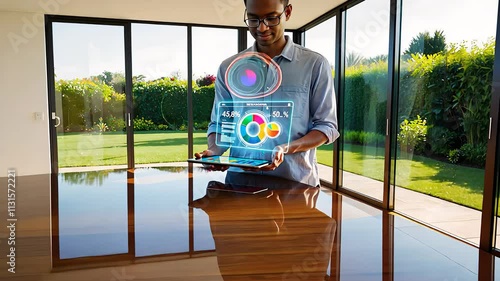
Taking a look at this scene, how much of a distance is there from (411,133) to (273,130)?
9.50 feet

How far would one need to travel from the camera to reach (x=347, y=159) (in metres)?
5.27

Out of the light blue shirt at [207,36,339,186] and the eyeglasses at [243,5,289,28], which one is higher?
the eyeglasses at [243,5,289,28]

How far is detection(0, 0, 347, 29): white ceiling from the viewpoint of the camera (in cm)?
470

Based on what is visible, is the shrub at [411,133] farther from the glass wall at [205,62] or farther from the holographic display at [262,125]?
the glass wall at [205,62]

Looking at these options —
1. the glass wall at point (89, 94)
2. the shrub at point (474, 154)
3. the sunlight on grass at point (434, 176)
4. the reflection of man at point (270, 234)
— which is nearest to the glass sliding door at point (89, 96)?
the glass wall at point (89, 94)

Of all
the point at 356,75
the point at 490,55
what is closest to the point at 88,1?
the point at 356,75

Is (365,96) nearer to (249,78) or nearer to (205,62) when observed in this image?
(205,62)

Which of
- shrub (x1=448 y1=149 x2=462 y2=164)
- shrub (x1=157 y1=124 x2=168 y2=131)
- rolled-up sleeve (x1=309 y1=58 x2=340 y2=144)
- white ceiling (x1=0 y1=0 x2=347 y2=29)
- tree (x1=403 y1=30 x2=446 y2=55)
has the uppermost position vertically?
white ceiling (x1=0 y1=0 x2=347 y2=29)

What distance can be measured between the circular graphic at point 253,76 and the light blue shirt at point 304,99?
0.14 ft

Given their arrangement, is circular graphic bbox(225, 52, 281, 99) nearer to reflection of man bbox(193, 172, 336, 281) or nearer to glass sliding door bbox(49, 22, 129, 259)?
reflection of man bbox(193, 172, 336, 281)

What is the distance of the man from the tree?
2.47 metres

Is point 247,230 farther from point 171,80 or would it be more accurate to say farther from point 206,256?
point 171,80

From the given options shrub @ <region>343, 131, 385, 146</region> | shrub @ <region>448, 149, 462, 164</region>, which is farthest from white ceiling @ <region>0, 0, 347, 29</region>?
shrub @ <region>448, 149, 462, 164</region>

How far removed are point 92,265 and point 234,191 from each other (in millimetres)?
649
